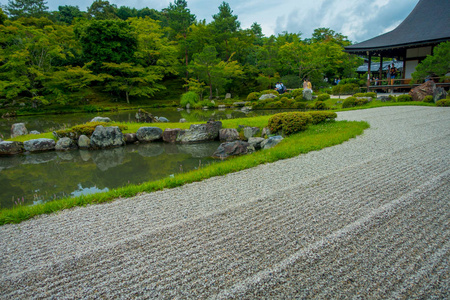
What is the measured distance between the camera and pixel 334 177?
4078mm

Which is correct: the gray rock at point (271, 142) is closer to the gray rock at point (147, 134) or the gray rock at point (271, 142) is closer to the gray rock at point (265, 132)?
the gray rock at point (265, 132)

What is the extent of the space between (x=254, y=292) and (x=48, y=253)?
201 cm

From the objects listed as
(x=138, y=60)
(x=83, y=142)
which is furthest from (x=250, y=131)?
(x=138, y=60)

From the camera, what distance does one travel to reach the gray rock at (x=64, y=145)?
28.1 ft

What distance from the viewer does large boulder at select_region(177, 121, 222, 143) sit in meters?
9.12

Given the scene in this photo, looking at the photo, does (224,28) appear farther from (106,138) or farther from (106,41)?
(106,138)

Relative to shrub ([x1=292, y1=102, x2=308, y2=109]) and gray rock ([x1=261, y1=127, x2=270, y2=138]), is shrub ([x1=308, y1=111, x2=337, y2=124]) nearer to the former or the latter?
gray rock ([x1=261, y1=127, x2=270, y2=138])

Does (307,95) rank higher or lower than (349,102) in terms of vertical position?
higher

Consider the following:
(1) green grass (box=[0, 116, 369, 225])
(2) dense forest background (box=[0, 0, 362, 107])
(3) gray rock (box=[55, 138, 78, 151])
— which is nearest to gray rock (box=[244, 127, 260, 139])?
(1) green grass (box=[0, 116, 369, 225])

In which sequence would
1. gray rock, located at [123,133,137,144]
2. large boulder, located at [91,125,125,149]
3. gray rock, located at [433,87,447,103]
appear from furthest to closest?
gray rock, located at [433,87,447,103]
gray rock, located at [123,133,137,144]
large boulder, located at [91,125,125,149]

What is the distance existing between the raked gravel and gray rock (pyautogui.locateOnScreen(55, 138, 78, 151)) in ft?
20.6

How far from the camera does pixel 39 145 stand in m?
8.45

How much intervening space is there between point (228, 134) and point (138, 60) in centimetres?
1950

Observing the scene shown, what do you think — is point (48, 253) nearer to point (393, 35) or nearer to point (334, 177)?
point (334, 177)
